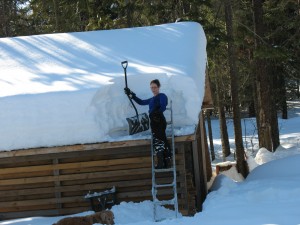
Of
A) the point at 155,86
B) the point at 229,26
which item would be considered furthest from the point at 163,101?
the point at 229,26

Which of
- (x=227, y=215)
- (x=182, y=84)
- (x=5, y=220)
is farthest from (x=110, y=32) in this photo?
(x=227, y=215)

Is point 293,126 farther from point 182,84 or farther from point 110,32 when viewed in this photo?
point 182,84

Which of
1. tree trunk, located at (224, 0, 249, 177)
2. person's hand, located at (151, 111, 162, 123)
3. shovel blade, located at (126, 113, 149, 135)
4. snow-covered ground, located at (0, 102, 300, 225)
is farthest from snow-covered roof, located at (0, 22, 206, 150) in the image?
tree trunk, located at (224, 0, 249, 177)

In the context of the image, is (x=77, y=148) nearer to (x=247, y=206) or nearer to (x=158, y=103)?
(x=158, y=103)

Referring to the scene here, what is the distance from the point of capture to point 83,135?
888cm

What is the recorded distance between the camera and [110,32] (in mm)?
13789

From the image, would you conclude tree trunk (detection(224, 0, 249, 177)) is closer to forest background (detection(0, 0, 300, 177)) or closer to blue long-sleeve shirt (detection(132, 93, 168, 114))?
forest background (detection(0, 0, 300, 177))

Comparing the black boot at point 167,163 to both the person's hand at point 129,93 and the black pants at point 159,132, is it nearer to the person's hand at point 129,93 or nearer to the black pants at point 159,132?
the black pants at point 159,132

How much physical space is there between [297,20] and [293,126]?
1404 centimetres

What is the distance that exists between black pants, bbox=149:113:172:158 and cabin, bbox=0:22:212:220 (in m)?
0.28

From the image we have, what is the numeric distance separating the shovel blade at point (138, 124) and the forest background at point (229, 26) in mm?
6855

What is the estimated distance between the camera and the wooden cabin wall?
31.5ft

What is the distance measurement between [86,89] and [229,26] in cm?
A: 932

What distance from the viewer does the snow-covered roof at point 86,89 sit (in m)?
8.93
